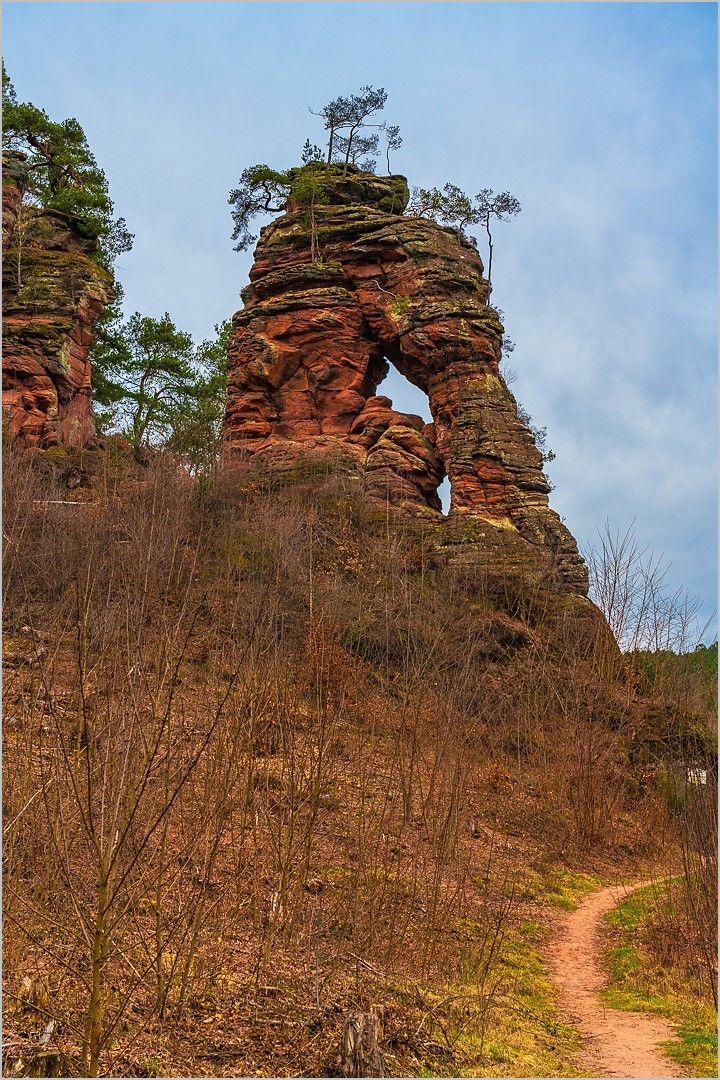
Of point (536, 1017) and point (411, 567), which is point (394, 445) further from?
point (536, 1017)

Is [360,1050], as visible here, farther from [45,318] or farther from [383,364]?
[45,318]

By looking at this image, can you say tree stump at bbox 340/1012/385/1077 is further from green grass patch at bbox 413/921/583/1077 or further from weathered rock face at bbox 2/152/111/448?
weathered rock face at bbox 2/152/111/448

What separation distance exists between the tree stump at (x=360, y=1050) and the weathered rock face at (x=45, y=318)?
81.6ft

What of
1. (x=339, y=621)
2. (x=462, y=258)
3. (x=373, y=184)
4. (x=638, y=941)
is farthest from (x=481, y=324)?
(x=638, y=941)

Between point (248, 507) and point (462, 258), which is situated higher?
point (462, 258)

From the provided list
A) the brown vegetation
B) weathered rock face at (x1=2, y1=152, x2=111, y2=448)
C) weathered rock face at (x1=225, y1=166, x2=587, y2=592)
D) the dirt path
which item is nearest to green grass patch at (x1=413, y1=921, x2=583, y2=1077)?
the brown vegetation

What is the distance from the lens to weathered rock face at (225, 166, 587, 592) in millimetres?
28406

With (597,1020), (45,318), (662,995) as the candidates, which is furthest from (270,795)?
(45,318)

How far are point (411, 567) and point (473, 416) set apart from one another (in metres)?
6.69

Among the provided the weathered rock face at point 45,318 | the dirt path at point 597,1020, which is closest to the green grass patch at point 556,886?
the dirt path at point 597,1020

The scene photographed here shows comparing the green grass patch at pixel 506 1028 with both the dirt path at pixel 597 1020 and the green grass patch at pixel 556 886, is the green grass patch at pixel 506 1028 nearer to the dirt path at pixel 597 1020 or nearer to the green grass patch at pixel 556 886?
the dirt path at pixel 597 1020

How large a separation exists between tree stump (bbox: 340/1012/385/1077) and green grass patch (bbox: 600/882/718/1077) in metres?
3.13

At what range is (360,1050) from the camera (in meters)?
5.66

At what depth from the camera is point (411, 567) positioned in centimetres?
2547
